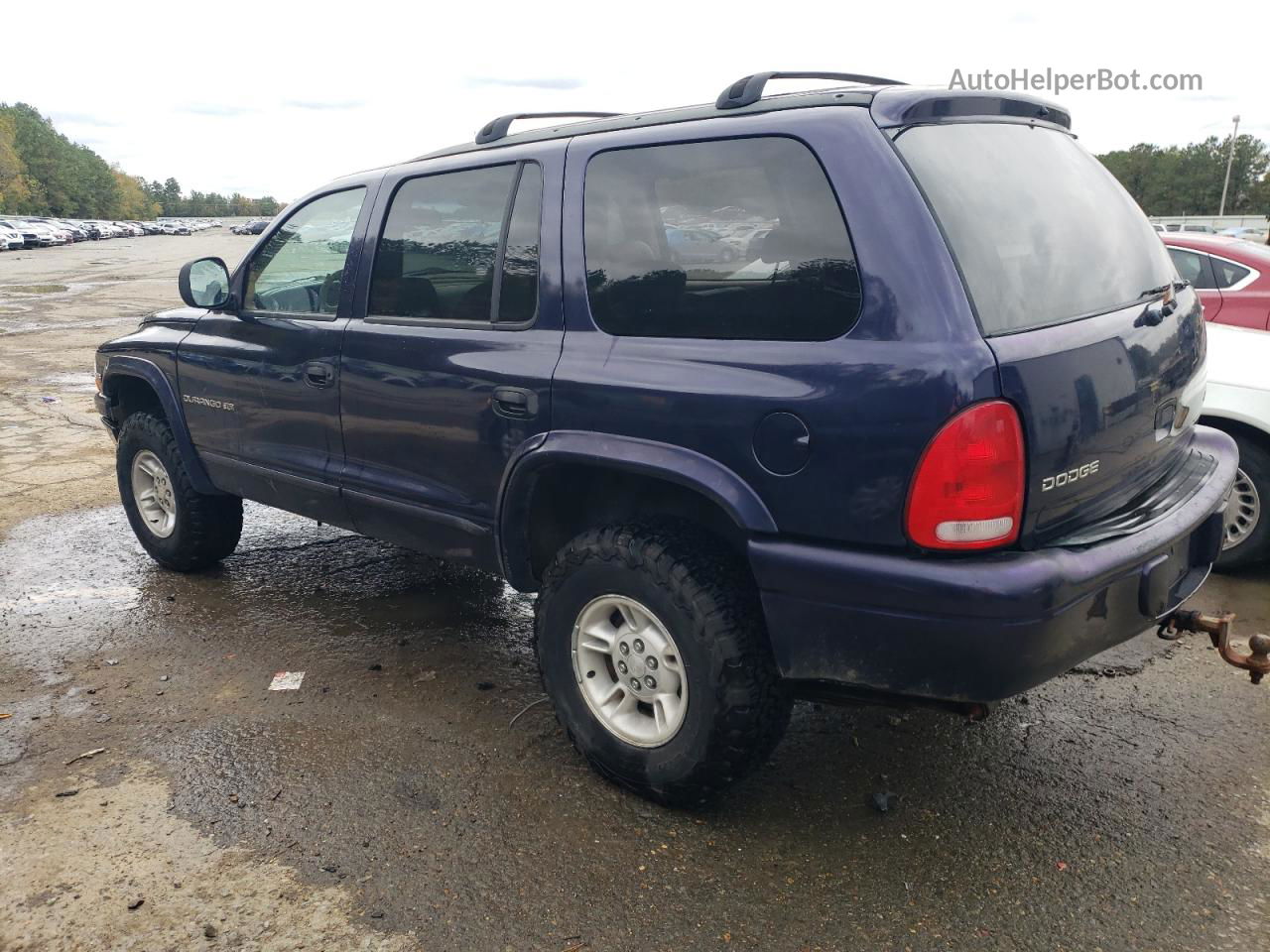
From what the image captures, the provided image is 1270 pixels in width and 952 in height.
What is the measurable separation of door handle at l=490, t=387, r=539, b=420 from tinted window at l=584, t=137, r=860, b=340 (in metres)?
0.33

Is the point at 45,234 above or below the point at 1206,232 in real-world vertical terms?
below

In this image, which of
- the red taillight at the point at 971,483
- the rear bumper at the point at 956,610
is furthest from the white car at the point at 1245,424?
the red taillight at the point at 971,483

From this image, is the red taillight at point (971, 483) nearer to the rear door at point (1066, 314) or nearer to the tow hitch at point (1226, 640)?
the rear door at point (1066, 314)

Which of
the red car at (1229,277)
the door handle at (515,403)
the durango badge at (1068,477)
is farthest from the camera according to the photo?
the red car at (1229,277)

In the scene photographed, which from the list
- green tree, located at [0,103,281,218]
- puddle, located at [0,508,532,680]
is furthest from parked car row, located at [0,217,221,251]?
puddle, located at [0,508,532,680]

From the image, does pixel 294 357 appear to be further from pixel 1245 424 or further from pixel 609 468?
pixel 1245 424

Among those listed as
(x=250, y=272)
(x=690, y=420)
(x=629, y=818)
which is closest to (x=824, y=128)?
(x=690, y=420)

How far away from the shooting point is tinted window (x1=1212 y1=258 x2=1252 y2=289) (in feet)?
21.3

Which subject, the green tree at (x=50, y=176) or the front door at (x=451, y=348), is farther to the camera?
the green tree at (x=50, y=176)

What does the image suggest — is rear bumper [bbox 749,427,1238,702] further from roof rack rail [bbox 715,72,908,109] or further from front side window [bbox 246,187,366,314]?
front side window [bbox 246,187,366,314]

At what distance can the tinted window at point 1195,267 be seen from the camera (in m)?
6.62

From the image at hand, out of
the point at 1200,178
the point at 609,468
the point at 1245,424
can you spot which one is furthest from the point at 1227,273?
the point at 1200,178

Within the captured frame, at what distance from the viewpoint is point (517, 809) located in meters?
3.05

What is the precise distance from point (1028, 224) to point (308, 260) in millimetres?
2832
